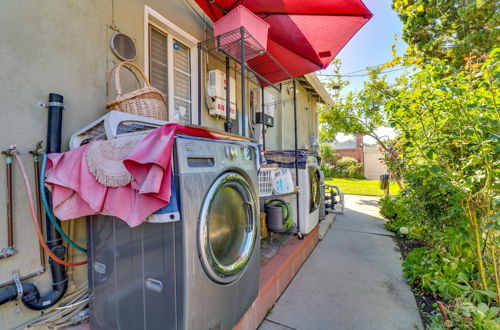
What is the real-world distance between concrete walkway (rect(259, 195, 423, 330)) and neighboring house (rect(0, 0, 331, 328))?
1.91 m

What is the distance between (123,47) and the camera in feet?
6.31

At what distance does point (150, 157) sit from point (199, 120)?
6.48ft

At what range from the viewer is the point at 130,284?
1196 millimetres

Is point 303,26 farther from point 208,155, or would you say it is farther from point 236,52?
point 208,155

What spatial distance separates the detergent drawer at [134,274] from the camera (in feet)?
3.39

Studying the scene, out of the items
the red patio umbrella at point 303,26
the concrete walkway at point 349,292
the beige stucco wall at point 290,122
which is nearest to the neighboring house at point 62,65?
the red patio umbrella at point 303,26

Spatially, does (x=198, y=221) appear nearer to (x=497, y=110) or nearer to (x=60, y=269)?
(x=60, y=269)

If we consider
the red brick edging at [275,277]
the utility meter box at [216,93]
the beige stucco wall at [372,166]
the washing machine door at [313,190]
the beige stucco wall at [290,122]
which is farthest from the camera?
the beige stucco wall at [372,166]

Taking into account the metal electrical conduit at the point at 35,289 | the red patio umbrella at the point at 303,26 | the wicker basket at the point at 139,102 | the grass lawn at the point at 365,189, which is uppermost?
the red patio umbrella at the point at 303,26

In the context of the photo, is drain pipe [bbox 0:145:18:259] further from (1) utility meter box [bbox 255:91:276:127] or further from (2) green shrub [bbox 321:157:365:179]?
(2) green shrub [bbox 321:157:365:179]

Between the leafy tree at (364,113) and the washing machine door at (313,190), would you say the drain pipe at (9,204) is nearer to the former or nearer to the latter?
the washing machine door at (313,190)

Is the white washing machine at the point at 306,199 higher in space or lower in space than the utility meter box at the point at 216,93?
lower

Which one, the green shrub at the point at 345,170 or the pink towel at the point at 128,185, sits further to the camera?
the green shrub at the point at 345,170

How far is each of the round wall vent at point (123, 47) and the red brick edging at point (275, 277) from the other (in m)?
2.40
